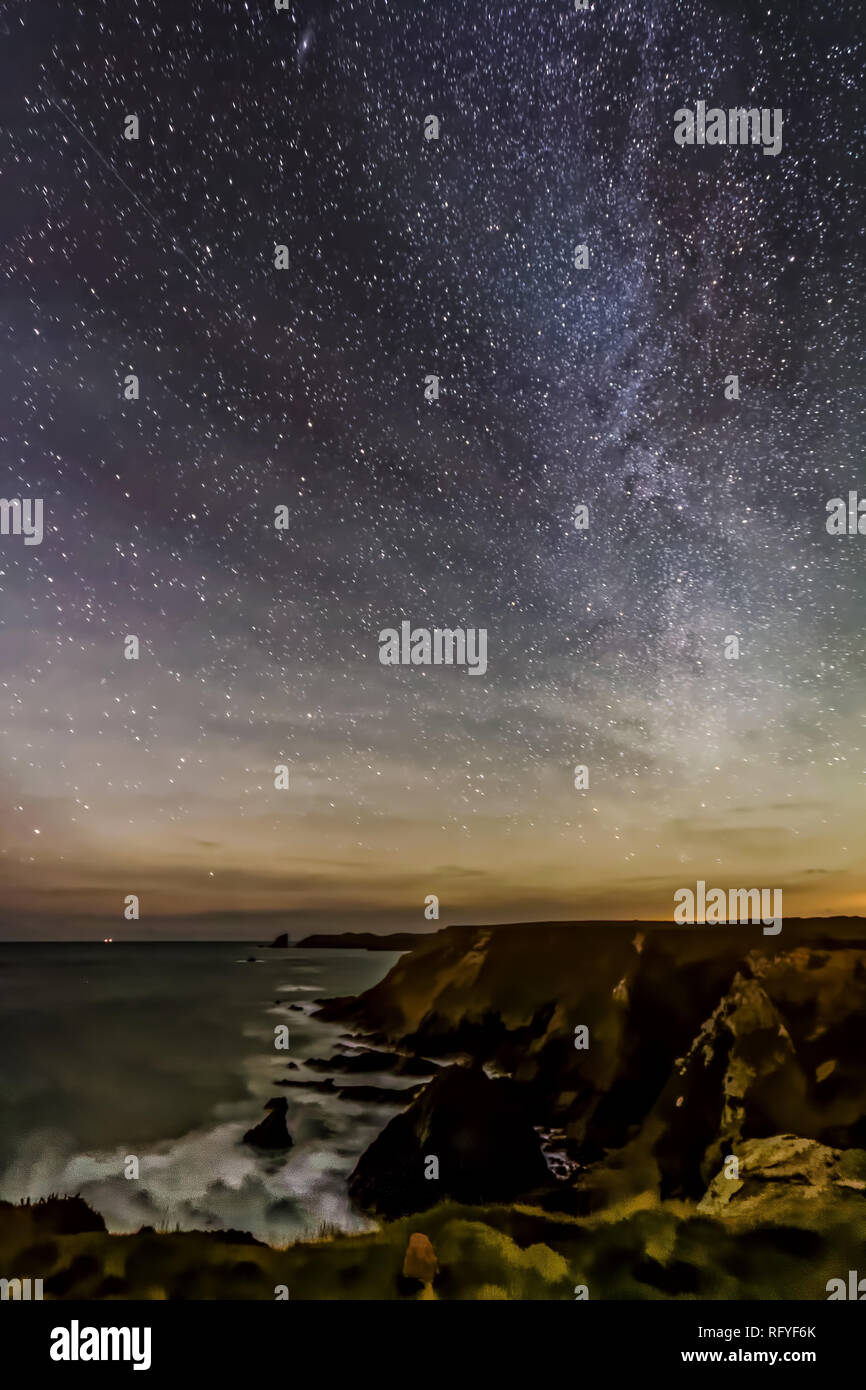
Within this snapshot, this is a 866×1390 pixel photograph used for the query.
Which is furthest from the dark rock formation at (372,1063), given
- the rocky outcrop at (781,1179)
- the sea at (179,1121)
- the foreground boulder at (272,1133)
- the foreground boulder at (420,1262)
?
the foreground boulder at (420,1262)

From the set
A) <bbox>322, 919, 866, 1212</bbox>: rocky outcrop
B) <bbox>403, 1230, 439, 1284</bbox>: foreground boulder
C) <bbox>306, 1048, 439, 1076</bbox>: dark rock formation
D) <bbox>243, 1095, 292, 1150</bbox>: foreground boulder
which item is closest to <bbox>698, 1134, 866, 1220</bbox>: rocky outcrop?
<bbox>322, 919, 866, 1212</bbox>: rocky outcrop

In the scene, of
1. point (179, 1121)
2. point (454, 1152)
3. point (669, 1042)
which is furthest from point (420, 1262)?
point (179, 1121)

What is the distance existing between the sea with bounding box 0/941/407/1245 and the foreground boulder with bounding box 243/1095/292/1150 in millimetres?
441

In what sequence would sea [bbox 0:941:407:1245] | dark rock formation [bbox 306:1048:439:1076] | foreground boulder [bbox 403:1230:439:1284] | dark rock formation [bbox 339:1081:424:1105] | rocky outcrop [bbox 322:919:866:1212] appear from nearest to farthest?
foreground boulder [bbox 403:1230:439:1284] → rocky outcrop [bbox 322:919:866:1212] → sea [bbox 0:941:407:1245] → dark rock formation [bbox 339:1081:424:1105] → dark rock formation [bbox 306:1048:439:1076]

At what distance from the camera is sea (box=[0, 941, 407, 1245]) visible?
18.4 m

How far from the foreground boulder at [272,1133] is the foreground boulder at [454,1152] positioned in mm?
7794

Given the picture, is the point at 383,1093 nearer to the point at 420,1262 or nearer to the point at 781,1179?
the point at 781,1179

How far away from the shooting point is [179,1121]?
91.7 ft

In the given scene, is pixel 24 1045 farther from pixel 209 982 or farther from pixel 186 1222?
pixel 209 982

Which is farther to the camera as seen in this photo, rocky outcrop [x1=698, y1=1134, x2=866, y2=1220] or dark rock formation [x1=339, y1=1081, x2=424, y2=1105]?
dark rock formation [x1=339, y1=1081, x2=424, y2=1105]

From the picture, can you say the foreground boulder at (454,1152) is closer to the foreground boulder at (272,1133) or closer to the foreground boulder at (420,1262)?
the foreground boulder at (420,1262)

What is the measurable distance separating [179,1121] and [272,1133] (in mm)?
7249

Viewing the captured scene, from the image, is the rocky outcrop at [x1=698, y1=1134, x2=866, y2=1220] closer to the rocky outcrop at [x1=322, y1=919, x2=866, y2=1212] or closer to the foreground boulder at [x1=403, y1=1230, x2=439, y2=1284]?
the rocky outcrop at [x1=322, y1=919, x2=866, y2=1212]
